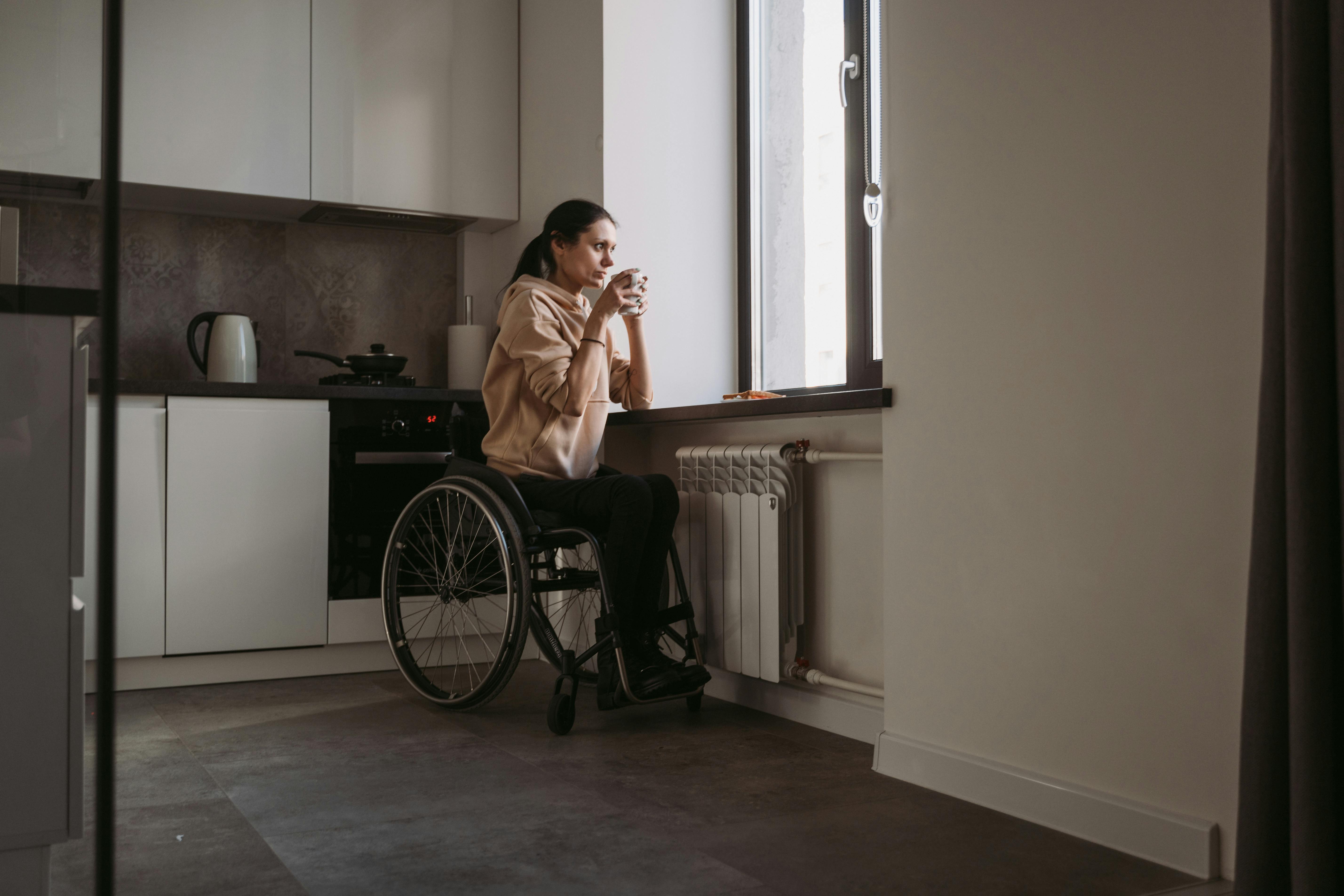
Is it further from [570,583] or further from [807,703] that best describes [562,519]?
[807,703]

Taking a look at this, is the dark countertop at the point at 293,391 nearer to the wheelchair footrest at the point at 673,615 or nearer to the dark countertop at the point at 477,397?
the dark countertop at the point at 477,397

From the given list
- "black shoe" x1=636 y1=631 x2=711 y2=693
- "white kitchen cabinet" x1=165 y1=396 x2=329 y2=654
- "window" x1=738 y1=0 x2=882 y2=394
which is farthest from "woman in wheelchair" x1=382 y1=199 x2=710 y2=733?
"window" x1=738 y1=0 x2=882 y2=394

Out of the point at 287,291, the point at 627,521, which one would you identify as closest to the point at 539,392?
the point at 627,521

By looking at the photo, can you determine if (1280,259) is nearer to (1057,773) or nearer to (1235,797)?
(1235,797)

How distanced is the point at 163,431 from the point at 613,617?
4.69 feet

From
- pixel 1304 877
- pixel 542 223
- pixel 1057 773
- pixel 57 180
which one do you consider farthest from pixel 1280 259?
pixel 542 223

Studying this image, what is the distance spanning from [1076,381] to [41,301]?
143 cm

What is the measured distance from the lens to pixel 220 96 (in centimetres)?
325

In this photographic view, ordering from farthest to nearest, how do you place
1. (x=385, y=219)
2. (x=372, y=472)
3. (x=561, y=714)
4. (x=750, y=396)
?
(x=385, y=219)
(x=372, y=472)
(x=750, y=396)
(x=561, y=714)

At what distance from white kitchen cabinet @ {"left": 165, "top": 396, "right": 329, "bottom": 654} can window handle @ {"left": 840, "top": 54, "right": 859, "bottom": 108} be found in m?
1.66

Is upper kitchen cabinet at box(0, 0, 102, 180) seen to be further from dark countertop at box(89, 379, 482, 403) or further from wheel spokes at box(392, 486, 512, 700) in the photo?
dark countertop at box(89, 379, 482, 403)

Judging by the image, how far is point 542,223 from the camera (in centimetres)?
350

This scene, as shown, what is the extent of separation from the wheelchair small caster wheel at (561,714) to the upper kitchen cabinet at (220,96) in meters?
1.85

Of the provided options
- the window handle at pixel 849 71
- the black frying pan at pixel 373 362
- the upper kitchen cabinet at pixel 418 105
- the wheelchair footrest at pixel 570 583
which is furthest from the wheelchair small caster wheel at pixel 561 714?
the upper kitchen cabinet at pixel 418 105
